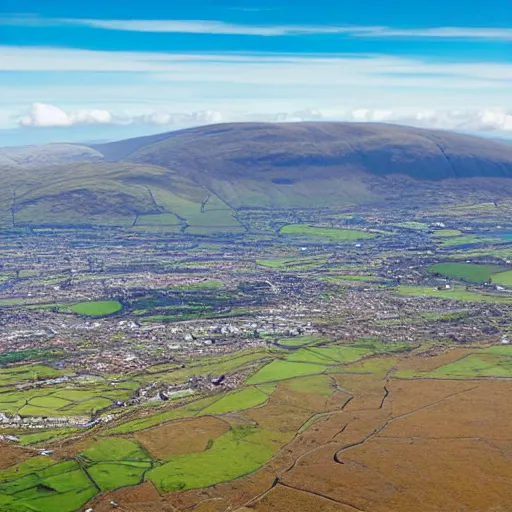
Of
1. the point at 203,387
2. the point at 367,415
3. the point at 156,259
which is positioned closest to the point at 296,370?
the point at 203,387

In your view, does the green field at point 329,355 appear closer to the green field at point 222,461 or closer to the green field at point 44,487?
the green field at point 222,461

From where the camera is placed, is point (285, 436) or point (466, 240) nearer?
point (285, 436)

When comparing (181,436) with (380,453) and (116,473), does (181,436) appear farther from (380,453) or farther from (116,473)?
(380,453)

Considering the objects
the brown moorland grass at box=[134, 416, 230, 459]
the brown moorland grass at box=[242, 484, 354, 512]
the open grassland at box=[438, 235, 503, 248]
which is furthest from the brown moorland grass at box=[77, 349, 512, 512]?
the open grassland at box=[438, 235, 503, 248]

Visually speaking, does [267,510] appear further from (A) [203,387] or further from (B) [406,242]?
(B) [406,242]

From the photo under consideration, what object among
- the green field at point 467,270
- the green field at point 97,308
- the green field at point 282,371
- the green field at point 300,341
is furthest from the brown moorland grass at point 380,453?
the green field at point 467,270

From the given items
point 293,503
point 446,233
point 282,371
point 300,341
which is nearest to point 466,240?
point 446,233
